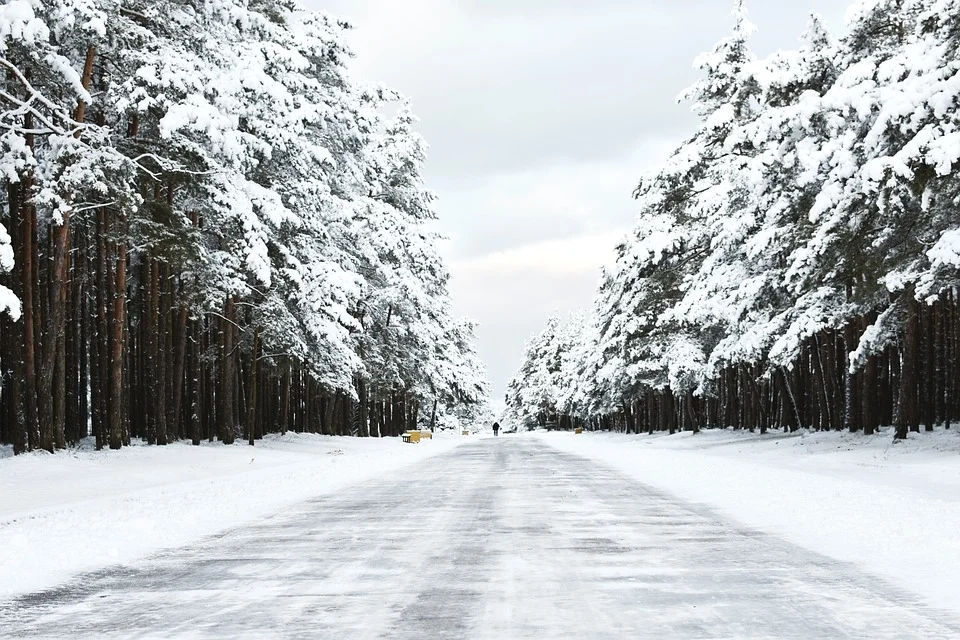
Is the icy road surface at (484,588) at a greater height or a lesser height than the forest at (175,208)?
lesser

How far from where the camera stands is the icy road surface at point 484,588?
19.4 ft

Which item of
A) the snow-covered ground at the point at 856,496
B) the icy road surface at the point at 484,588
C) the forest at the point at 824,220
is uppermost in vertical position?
the forest at the point at 824,220

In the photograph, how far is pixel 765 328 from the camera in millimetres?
31562

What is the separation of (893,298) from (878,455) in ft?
16.3

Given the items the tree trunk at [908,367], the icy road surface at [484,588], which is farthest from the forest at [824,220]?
the icy road surface at [484,588]

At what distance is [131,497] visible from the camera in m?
15.4

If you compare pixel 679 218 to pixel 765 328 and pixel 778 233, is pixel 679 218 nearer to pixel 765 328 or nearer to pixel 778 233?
pixel 765 328

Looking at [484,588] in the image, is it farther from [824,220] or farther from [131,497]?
[824,220]

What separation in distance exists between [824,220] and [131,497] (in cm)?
1691

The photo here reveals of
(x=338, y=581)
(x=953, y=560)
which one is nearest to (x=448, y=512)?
(x=338, y=581)

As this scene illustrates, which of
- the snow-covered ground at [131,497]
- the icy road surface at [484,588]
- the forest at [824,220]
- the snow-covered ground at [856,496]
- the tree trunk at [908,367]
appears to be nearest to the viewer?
the icy road surface at [484,588]

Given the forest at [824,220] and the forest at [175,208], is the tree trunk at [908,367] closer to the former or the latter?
the forest at [824,220]

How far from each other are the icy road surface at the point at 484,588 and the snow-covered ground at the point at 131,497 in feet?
2.25

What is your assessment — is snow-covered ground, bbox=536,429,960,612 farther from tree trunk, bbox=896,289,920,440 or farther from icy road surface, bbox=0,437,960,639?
tree trunk, bbox=896,289,920,440
